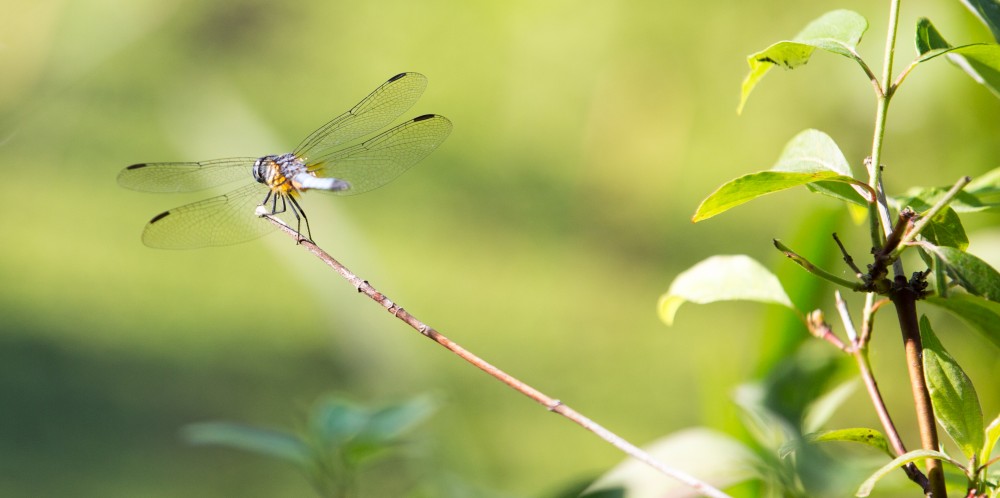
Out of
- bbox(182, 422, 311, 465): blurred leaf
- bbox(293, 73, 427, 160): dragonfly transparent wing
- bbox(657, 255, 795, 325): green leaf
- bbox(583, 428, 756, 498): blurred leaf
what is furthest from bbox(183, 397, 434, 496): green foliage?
bbox(293, 73, 427, 160): dragonfly transparent wing

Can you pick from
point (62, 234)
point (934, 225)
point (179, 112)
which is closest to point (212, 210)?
point (934, 225)

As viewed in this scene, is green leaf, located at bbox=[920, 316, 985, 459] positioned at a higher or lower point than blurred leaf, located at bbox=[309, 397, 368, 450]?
lower

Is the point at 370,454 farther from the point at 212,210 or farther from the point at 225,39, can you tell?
the point at 225,39

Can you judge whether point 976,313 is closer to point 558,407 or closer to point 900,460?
point 900,460

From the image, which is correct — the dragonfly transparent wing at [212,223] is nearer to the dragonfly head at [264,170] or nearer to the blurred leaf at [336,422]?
the dragonfly head at [264,170]

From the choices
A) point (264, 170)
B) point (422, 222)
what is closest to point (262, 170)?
point (264, 170)

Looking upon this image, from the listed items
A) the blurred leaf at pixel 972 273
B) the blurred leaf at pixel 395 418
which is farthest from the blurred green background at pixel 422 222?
the blurred leaf at pixel 972 273

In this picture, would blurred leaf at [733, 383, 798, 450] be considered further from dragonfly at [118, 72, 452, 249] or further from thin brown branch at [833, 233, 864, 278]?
dragonfly at [118, 72, 452, 249]
